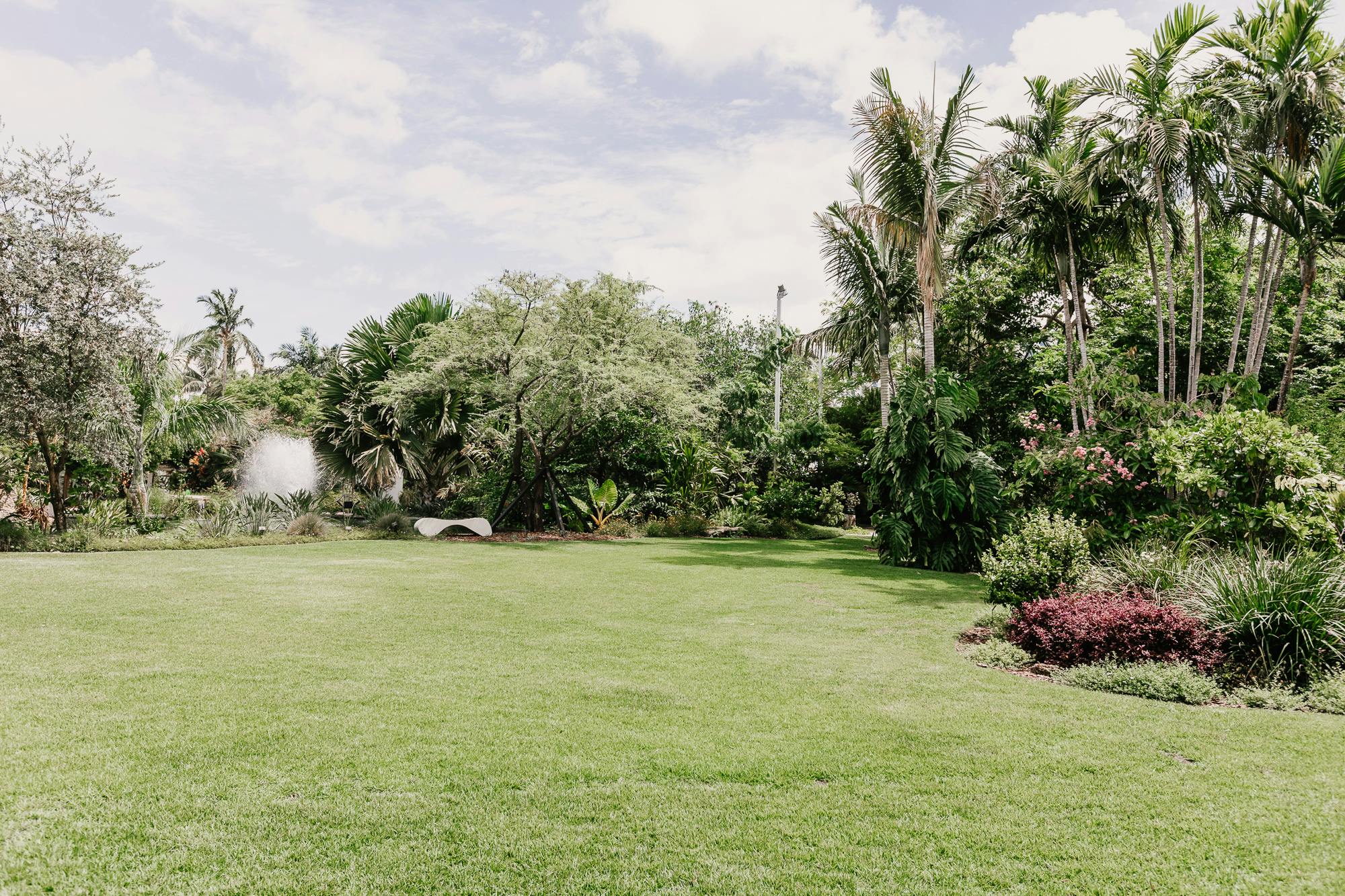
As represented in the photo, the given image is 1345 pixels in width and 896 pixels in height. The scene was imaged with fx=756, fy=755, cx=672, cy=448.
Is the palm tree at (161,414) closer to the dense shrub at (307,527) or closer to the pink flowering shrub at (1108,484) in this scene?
the dense shrub at (307,527)

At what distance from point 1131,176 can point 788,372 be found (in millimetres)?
18729

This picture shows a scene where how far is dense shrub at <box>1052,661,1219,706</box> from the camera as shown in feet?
17.5

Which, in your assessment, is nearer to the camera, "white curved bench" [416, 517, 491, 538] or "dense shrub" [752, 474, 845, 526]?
"white curved bench" [416, 517, 491, 538]

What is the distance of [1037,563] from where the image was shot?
24.2 ft

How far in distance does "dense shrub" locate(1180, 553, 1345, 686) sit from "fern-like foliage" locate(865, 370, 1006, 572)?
19.3ft

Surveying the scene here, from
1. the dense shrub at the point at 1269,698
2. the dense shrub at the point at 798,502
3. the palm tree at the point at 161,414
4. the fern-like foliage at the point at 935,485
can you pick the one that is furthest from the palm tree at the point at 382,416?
the dense shrub at the point at 1269,698

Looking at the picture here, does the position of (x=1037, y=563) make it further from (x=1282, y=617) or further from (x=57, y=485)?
(x=57, y=485)

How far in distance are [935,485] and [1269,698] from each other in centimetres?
723

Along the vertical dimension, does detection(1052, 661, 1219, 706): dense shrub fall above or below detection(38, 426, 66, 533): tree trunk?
below

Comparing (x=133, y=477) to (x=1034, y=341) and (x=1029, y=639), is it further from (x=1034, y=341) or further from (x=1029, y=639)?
(x=1034, y=341)

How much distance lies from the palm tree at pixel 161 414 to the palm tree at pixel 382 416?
227 cm

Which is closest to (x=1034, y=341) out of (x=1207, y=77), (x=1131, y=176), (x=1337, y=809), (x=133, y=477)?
(x=1131, y=176)

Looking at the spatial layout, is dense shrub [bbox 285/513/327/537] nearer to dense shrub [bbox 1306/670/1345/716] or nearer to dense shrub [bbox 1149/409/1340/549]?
dense shrub [bbox 1149/409/1340/549]

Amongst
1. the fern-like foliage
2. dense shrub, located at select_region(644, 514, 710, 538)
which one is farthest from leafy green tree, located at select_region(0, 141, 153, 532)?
the fern-like foliage
